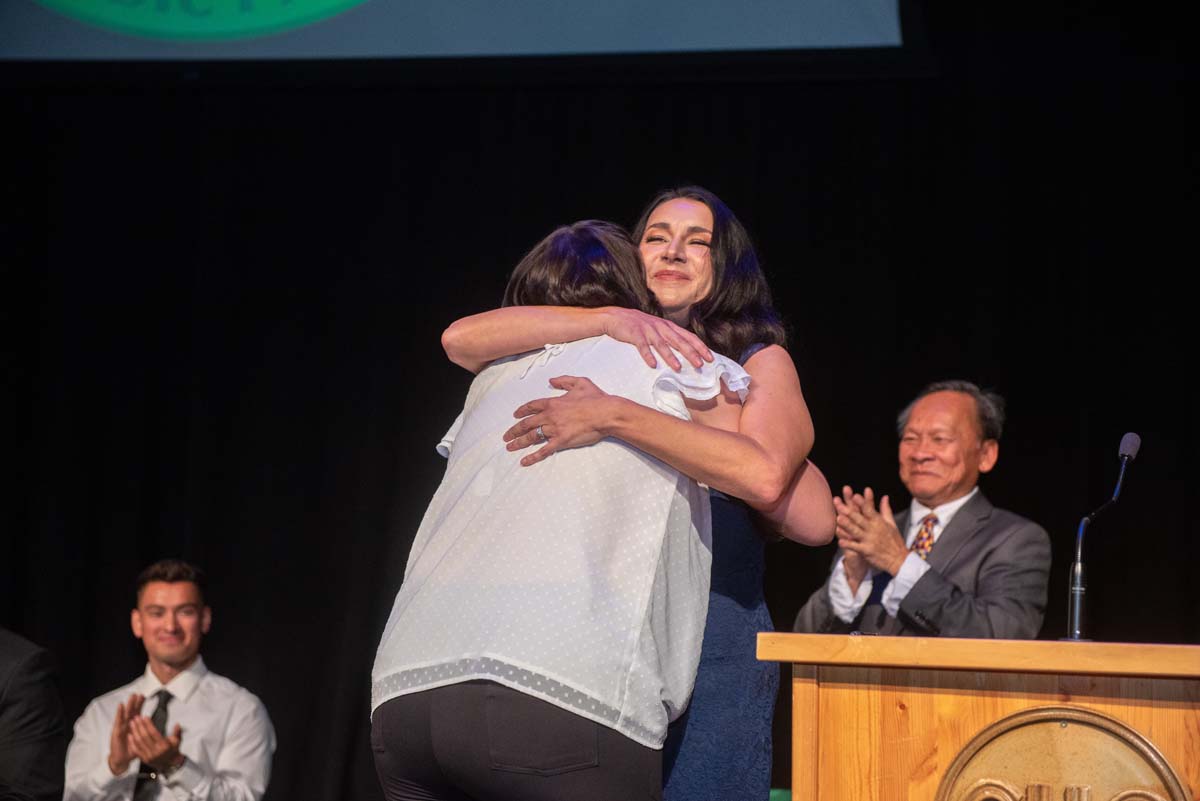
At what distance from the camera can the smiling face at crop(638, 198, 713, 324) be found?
2.25 metres

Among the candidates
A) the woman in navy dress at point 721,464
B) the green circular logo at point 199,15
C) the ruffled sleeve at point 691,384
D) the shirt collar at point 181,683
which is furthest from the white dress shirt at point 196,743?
the ruffled sleeve at point 691,384

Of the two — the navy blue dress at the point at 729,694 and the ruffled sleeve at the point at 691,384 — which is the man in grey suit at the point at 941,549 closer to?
the navy blue dress at the point at 729,694

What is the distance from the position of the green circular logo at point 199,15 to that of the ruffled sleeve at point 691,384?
9.94 feet

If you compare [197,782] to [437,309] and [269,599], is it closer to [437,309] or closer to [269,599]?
[269,599]

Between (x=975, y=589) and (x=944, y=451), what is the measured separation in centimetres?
42

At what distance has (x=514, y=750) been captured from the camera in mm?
1451

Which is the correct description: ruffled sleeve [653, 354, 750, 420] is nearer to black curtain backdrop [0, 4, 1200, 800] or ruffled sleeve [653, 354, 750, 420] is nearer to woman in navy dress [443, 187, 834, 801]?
woman in navy dress [443, 187, 834, 801]

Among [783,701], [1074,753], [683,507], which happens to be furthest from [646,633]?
[783,701]

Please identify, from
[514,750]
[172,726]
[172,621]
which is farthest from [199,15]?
[514,750]

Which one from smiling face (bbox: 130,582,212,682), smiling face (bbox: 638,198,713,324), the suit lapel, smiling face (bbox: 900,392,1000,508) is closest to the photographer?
smiling face (bbox: 638,198,713,324)

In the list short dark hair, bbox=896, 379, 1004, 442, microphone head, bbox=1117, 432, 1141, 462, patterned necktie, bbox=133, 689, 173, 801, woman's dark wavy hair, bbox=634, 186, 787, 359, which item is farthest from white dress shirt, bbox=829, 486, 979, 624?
patterned necktie, bbox=133, 689, 173, 801

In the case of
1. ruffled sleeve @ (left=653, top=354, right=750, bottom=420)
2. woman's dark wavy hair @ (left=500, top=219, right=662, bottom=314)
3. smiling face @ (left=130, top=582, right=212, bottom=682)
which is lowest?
smiling face @ (left=130, top=582, right=212, bottom=682)

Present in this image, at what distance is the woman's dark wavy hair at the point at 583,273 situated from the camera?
72.1 inches

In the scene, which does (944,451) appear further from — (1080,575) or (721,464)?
(721,464)
